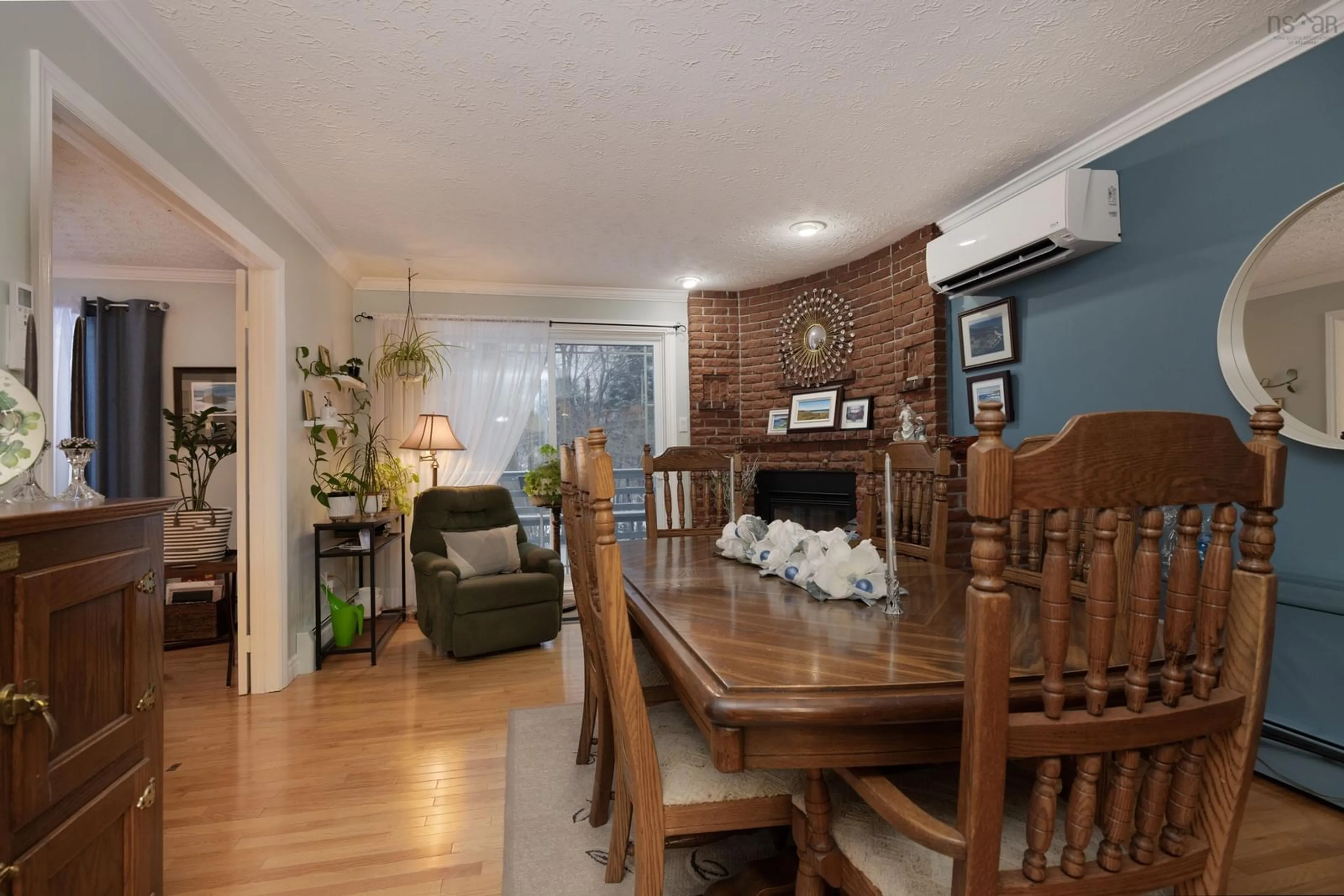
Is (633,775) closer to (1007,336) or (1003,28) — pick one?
(1003,28)

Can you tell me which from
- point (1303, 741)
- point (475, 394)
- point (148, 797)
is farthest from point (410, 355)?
point (1303, 741)

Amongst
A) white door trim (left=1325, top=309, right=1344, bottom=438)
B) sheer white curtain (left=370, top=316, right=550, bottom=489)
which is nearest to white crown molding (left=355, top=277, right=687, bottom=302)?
sheer white curtain (left=370, top=316, right=550, bottom=489)

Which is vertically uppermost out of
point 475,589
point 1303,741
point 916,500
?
point 916,500

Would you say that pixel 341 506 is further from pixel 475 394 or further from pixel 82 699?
pixel 82 699

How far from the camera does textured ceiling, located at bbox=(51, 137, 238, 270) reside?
288 cm

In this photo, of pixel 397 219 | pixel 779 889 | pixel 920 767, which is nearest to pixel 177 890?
pixel 779 889

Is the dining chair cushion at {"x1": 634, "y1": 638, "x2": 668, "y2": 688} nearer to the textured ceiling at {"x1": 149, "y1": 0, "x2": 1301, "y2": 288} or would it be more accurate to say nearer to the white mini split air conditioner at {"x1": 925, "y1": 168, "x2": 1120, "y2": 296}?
the textured ceiling at {"x1": 149, "y1": 0, "x2": 1301, "y2": 288}

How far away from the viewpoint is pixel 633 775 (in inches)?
50.7

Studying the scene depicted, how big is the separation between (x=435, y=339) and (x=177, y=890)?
3.64 metres

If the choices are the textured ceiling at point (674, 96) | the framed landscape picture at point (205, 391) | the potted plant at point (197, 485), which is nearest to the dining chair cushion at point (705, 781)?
the textured ceiling at point (674, 96)

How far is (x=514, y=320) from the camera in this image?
192 inches

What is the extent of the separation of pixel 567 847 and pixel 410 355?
351cm

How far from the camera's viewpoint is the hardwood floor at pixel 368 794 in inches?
69.2

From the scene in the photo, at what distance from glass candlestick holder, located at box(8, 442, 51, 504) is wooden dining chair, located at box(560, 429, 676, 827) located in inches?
42.4
